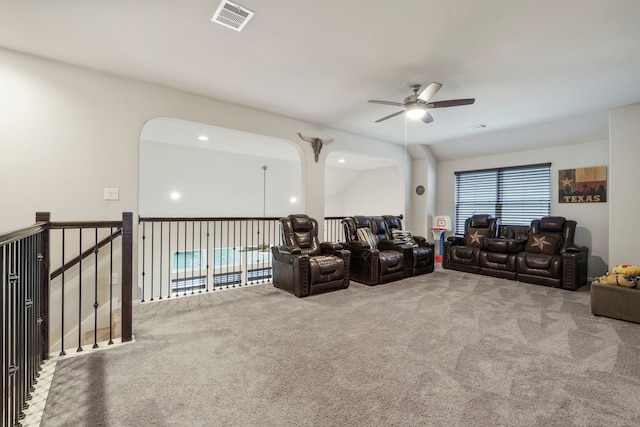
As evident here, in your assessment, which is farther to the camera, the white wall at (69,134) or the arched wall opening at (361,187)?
the arched wall opening at (361,187)

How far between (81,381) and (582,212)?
7452mm

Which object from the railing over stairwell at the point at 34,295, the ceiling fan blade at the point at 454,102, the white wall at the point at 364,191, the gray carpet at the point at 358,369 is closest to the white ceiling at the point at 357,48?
the ceiling fan blade at the point at 454,102

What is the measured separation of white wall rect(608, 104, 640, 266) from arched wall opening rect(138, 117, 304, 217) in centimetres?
490

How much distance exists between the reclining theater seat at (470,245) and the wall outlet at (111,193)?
5775 mm

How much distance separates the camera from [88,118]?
3.33m

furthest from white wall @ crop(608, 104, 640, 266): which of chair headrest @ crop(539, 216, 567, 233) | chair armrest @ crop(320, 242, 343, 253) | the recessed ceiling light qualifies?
chair armrest @ crop(320, 242, 343, 253)

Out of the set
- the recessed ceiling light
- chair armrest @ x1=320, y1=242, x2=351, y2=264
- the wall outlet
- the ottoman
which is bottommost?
the ottoman

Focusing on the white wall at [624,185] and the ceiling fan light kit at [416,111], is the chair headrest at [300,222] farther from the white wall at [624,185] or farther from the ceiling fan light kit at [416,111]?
the white wall at [624,185]

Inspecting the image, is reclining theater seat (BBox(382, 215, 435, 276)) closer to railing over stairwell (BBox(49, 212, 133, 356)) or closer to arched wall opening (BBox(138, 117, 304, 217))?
arched wall opening (BBox(138, 117, 304, 217))

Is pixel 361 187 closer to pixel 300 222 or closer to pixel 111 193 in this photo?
pixel 300 222

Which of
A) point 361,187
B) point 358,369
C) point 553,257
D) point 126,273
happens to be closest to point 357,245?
point 358,369

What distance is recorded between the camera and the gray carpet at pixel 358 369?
1.73 metres

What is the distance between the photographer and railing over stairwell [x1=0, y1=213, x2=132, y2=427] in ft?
4.89

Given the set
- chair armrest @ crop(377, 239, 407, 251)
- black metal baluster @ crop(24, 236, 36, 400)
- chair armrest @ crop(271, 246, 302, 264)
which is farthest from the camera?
chair armrest @ crop(377, 239, 407, 251)
